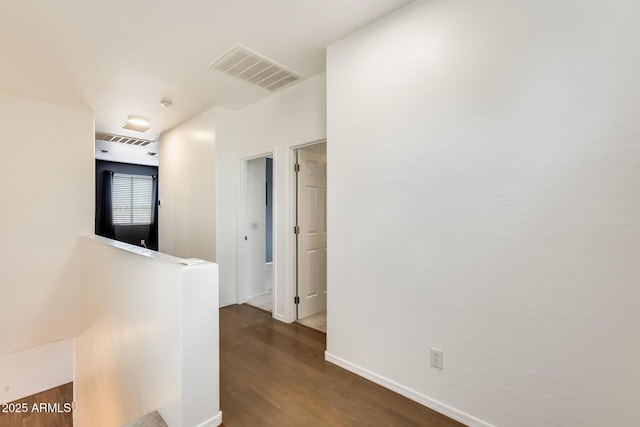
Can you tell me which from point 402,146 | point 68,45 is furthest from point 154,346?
point 68,45

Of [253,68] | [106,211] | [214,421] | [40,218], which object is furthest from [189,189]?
[106,211]

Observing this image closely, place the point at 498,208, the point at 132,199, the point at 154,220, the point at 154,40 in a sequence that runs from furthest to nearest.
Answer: the point at 154,220 → the point at 132,199 → the point at 154,40 → the point at 498,208

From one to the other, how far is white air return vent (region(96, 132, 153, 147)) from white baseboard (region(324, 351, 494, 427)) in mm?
5305

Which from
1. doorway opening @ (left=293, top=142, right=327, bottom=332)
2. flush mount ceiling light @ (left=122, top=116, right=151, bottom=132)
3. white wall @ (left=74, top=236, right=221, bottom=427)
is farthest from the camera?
flush mount ceiling light @ (left=122, top=116, right=151, bottom=132)

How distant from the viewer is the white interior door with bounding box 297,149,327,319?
3.35 metres

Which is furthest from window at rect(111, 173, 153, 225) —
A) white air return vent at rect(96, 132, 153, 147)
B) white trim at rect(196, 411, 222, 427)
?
white trim at rect(196, 411, 222, 427)

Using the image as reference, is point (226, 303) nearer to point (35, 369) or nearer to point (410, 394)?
point (410, 394)

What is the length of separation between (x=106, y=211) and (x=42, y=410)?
4.24m

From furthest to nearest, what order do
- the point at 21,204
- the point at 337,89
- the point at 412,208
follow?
the point at 21,204, the point at 337,89, the point at 412,208

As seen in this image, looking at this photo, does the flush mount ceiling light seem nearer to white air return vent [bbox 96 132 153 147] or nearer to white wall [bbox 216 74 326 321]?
white air return vent [bbox 96 132 153 147]

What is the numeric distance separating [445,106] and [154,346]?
7.91 ft

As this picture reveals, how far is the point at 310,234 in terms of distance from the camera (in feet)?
11.4

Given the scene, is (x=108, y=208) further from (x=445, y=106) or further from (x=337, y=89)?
(x=445, y=106)

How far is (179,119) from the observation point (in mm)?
4301
